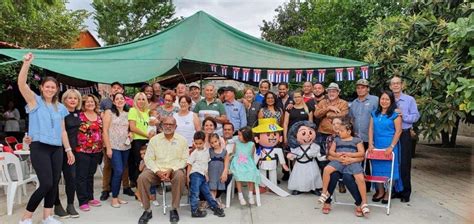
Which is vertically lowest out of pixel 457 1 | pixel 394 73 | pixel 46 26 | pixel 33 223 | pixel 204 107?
pixel 33 223

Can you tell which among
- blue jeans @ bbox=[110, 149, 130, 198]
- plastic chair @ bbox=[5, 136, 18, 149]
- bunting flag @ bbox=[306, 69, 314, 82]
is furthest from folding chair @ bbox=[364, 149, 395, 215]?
plastic chair @ bbox=[5, 136, 18, 149]

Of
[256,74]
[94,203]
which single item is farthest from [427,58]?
[94,203]

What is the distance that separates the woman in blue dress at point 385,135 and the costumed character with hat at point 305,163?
794 millimetres

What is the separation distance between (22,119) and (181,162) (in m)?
8.75

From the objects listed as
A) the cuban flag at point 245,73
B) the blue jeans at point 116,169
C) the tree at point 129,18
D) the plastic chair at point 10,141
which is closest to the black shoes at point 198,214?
the blue jeans at point 116,169

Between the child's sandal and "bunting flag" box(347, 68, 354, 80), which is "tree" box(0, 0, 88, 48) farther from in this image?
the child's sandal

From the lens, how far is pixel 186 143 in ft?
16.1

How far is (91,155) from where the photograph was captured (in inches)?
196

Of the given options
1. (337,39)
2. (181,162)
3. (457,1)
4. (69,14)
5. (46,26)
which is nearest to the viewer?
(181,162)

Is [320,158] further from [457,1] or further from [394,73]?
[457,1]

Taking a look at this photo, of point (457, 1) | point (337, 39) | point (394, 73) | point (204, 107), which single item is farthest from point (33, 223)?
point (337, 39)

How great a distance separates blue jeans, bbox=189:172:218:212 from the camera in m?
4.82

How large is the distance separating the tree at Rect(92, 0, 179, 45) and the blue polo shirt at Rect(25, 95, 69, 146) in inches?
1204

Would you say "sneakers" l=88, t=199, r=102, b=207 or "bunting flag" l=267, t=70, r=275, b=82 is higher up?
"bunting flag" l=267, t=70, r=275, b=82
